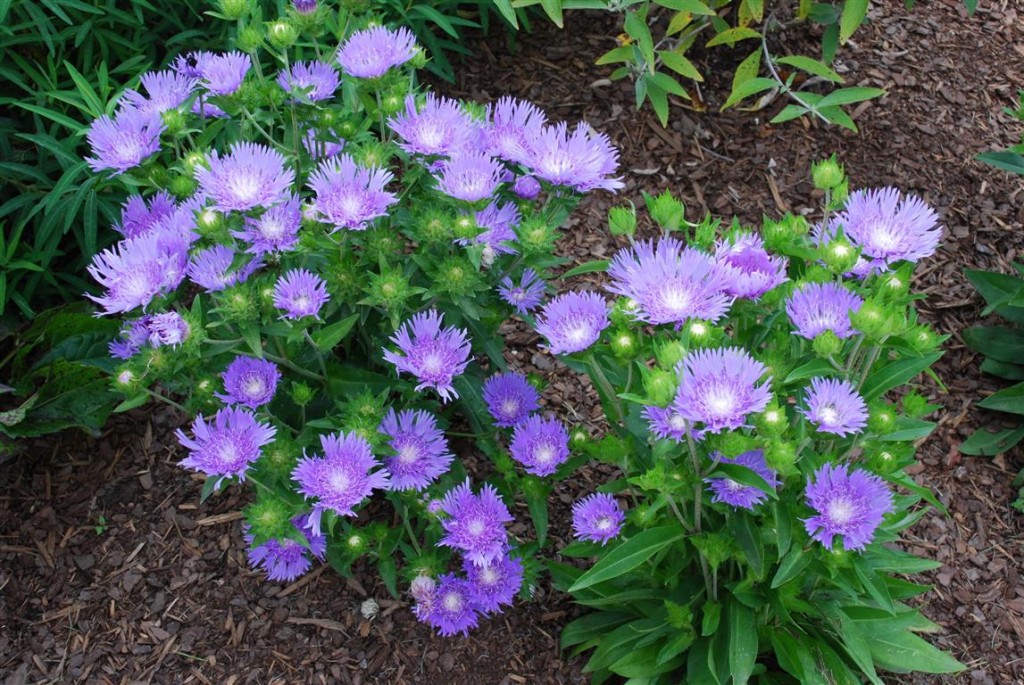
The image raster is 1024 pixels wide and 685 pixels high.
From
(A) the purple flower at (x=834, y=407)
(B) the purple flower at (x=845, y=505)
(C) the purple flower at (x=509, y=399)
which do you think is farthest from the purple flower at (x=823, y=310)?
(C) the purple flower at (x=509, y=399)

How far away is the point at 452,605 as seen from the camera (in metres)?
2.71

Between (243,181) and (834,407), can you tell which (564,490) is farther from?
(243,181)

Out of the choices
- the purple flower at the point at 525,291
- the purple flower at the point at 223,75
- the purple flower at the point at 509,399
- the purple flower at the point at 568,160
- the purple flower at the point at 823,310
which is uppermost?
the purple flower at the point at 223,75

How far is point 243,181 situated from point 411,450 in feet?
2.48

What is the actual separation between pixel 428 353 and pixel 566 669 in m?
1.05

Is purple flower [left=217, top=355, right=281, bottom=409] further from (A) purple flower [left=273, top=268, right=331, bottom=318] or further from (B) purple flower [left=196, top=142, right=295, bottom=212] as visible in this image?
(B) purple flower [left=196, top=142, right=295, bottom=212]

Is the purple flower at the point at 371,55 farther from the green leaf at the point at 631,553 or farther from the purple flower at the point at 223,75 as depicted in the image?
the green leaf at the point at 631,553

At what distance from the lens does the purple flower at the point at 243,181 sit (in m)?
2.26

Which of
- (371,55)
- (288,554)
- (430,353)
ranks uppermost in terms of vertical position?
(371,55)

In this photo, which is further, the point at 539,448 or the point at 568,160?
the point at 539,448

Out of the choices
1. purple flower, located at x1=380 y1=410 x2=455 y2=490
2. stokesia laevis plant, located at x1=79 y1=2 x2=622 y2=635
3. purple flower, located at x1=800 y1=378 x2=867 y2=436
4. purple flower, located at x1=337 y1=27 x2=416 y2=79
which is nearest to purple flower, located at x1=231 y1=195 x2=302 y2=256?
stokesia laevis plant, located at x1=79 y1=2 x2=622 y2=635

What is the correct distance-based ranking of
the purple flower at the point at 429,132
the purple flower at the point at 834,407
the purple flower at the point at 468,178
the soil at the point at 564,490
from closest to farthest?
the purple flower at the point at 834,407 → the purple flower at the point at 468,178 → the purple flower at the point at 429,132 → the soil at the point at 564,490

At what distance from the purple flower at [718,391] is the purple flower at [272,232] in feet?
2.99

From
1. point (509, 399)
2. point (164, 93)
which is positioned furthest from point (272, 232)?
point (509, 399)
